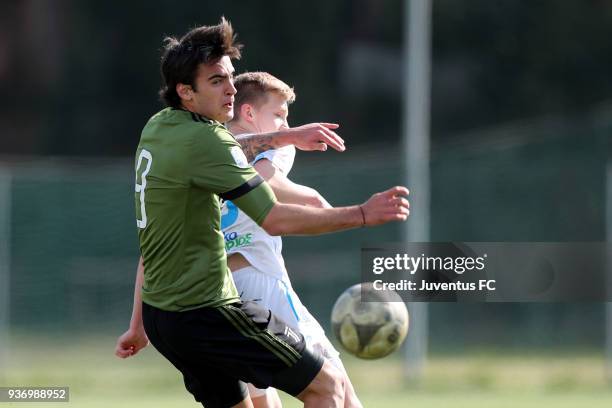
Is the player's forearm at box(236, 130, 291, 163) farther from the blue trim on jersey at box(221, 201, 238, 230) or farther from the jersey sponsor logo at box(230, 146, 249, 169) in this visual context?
the jersey sponsor logo at box(230, 146, 249, 169)

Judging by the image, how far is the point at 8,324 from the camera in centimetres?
1642

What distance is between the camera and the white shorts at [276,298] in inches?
265

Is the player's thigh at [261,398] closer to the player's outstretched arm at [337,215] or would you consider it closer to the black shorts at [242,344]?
the black shorts at [242,344]

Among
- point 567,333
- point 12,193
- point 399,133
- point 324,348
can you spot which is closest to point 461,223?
point 567,333

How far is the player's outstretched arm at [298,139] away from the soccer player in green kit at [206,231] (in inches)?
18.2

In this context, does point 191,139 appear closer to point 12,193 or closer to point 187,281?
point 187,281

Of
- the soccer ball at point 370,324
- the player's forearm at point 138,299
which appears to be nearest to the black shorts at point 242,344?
the player's forearm at point 138,299

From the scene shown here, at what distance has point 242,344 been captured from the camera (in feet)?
19.5

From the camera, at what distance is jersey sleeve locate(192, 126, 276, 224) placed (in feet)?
18.8

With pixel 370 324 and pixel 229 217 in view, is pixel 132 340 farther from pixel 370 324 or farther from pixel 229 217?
pixel 370 324

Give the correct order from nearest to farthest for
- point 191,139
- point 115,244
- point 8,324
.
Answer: point 191,139
point 8,324
point 115,244

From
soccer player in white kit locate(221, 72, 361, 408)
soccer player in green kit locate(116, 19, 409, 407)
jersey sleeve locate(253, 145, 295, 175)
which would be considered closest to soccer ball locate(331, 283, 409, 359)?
soccer player in white kit locate(221, 72, 361, 408)

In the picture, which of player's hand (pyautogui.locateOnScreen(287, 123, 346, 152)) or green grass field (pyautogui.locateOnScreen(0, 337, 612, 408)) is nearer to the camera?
player's hand (pyautogui.locateOnScreen(287, 123, 346, 152))

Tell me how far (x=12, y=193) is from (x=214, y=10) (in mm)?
14793
